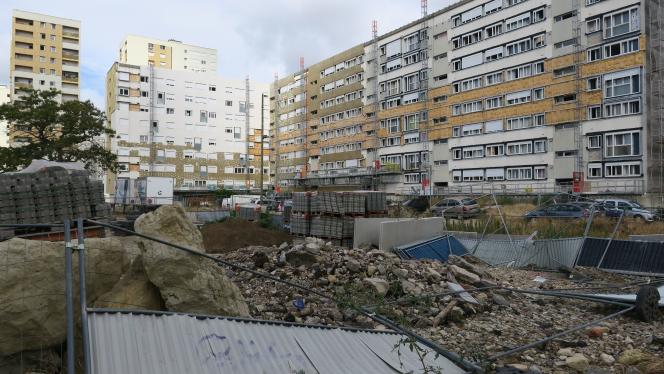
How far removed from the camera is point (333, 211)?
1775 centimetres

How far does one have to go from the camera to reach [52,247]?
15.1 ft

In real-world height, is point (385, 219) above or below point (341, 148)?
below

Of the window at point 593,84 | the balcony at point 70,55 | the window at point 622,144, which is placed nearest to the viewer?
the window at point 622,144

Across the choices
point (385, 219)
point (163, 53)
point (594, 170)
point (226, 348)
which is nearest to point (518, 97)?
point (594, 170)

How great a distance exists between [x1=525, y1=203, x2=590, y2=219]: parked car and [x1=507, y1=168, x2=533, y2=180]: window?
22.1 metres

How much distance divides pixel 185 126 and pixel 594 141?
64.7 metres

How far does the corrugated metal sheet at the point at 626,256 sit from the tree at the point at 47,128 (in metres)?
33.3

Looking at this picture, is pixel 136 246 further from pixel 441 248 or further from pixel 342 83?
pixel 342 83

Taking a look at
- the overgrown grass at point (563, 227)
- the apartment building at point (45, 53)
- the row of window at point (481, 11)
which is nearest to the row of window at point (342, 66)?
the row of window at point (481, 11)

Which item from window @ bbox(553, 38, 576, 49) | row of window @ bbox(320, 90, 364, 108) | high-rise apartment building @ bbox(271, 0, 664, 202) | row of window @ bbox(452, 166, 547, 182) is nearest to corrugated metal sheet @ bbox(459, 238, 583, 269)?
high-rise apartment building @ bbox(271, 0, 664, 202)

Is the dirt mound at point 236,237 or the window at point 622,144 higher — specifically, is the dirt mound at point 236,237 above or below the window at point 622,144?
below

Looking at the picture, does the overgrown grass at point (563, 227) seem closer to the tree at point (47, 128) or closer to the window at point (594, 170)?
the window at point (594, 170)

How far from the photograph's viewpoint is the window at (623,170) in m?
37.8

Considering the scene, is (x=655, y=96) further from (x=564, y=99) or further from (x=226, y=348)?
(x=226, y=348)
